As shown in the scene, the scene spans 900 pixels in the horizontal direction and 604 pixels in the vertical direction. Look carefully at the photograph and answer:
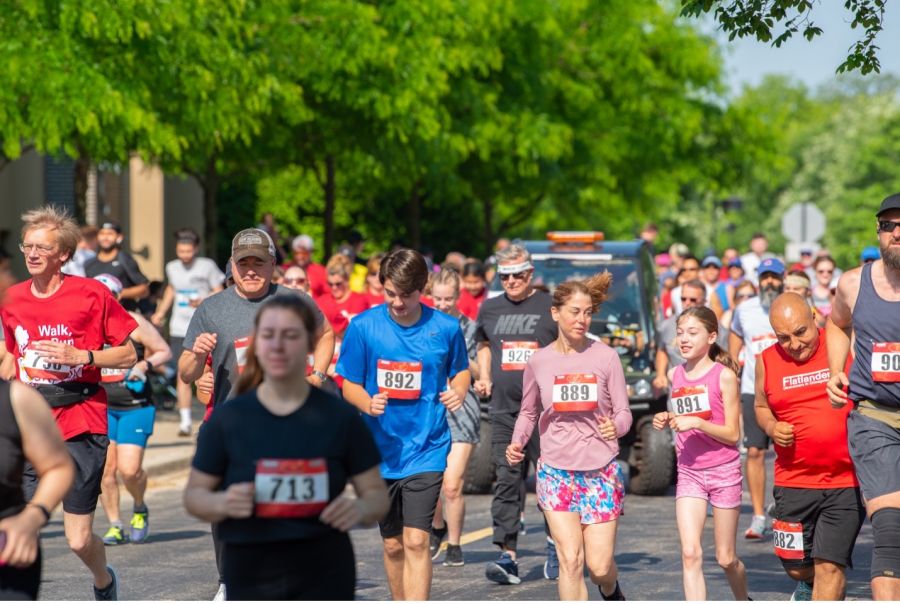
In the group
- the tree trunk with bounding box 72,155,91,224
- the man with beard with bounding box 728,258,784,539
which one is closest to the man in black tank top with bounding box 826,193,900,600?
the man with beard with bounding box 728,258,784,539

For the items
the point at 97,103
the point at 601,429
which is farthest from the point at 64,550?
the point at 97,103

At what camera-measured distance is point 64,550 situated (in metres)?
11.6

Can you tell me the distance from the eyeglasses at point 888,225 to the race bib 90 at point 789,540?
4.88 feet

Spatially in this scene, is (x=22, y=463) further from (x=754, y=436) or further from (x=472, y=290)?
(x=472, y=290)

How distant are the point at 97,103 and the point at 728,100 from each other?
23715mm

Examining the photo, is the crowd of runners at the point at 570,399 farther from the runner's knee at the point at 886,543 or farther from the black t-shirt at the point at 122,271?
the black t-shirt at the point at 122,271

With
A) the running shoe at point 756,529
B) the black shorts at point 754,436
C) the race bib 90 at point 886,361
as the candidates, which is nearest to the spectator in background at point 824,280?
the black shorts at point 754,436

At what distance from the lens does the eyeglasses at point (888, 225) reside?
756 cm

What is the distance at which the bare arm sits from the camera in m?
5.11

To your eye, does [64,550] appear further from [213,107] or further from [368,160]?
[368,160]

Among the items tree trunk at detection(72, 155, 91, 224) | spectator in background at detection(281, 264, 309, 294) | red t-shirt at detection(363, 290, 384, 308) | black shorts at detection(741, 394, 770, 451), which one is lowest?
black shorts at detection(741, 394, 770, 451)

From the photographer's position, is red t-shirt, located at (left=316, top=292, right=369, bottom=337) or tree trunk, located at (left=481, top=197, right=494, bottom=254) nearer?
red t-shirt, located at (left=316, top=292, right=369, bottom=337)

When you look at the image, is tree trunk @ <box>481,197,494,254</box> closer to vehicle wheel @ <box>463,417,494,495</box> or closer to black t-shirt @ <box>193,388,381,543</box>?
vehicle wheel @ <box>463,417,494,495</box>

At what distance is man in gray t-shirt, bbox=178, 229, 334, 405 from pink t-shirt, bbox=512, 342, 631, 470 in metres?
1.11
